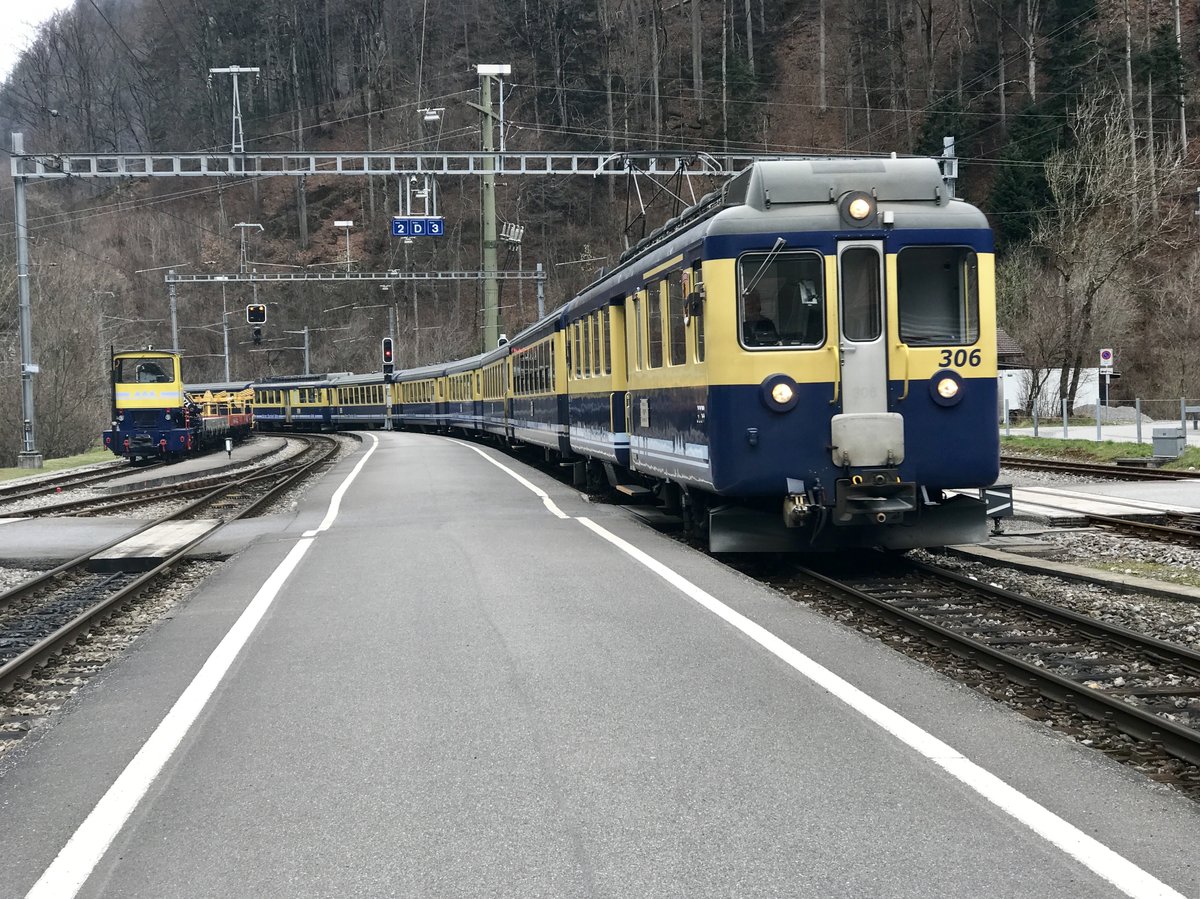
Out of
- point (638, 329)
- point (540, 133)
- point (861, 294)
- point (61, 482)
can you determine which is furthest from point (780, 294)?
point (540, 133)

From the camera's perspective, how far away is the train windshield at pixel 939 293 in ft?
36.6

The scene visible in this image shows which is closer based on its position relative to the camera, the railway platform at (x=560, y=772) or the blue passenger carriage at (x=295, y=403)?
the railway platform at (x=560, y=772)

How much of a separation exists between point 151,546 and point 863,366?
897cm

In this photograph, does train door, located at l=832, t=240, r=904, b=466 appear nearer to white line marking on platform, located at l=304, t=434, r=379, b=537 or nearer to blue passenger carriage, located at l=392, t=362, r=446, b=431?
white line marking on platform, located at l=304, t=434, r=379, b=537

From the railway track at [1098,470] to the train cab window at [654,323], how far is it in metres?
12.1

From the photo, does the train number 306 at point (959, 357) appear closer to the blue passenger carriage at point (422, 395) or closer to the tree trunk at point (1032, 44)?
the blue passenger carriage at point (422, 395)

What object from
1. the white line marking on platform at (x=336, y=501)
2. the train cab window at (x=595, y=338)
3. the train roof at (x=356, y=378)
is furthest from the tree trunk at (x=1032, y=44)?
the train cab window at (x=595, y=338)

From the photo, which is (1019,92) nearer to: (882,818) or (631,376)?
(631,376)

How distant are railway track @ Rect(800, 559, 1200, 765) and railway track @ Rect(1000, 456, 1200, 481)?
12.6 m

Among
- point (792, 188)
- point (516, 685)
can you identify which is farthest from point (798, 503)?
point (516, 685)

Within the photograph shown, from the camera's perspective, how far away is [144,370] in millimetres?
39750

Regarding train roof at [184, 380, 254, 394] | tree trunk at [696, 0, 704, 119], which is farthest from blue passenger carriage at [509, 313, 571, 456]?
tree trunk at [696, 0, 704, 119]

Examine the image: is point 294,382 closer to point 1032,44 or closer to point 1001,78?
point 1001,78

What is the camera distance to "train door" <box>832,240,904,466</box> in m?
10.9
